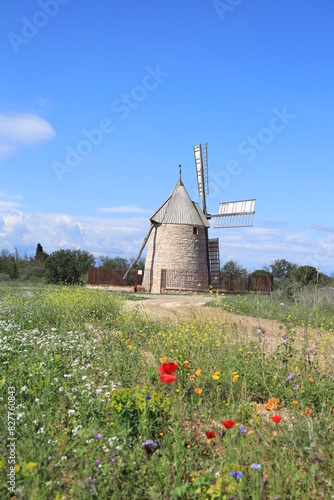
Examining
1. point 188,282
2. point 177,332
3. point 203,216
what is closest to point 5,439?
point 177,332

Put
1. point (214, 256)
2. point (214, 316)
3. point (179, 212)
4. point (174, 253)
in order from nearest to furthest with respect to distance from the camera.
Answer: point (214, 316)
point (174, 253)
point (179, 212)
point (214, 256)

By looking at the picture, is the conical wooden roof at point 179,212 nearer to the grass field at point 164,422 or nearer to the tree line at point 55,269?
the tree line at point 55,269

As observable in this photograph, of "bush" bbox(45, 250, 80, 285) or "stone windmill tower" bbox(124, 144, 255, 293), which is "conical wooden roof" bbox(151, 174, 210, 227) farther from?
"bush" bbox(45, 250, 80, 285)

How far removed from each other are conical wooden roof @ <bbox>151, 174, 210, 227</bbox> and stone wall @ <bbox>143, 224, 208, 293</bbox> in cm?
37

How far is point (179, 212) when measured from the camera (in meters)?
29.7

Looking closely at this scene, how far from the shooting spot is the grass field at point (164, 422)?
358cm

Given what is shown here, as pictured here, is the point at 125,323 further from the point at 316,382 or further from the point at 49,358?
the point at 316,382


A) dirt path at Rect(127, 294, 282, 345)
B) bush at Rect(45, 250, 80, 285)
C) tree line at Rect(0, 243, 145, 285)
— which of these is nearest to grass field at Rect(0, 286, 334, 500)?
dirt path at Rect(127, 294, 282, 345)

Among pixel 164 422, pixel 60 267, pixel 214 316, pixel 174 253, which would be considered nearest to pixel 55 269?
pixel 60 267

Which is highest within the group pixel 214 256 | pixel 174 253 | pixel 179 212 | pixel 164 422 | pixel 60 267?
pixel 179 212

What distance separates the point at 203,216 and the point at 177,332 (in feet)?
77.7

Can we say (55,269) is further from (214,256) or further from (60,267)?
(214,256)

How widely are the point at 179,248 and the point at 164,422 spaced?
2422cm

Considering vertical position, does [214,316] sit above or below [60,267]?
below
